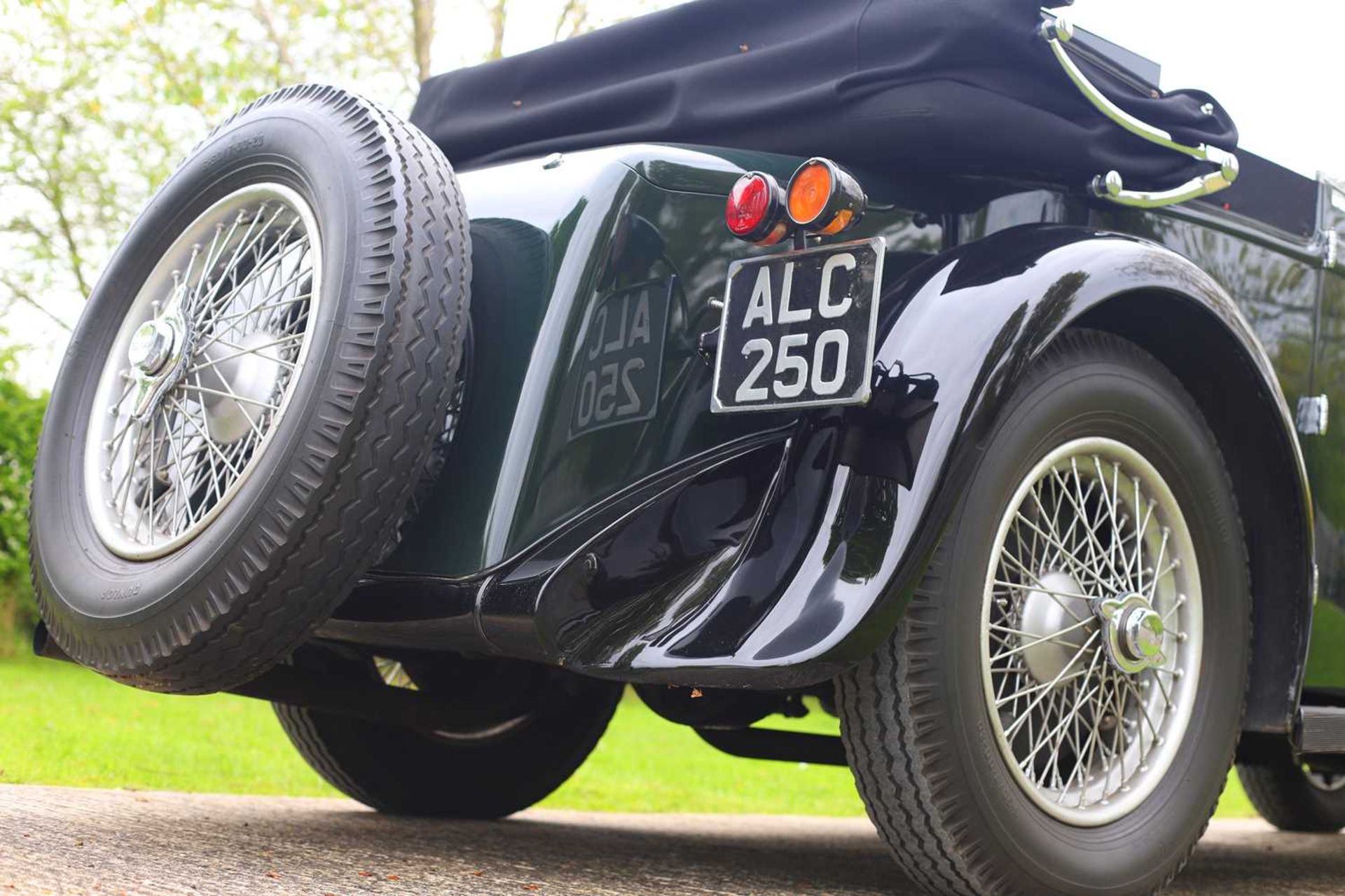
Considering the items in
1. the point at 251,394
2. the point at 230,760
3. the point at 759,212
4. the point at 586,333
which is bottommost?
the point at 230,760

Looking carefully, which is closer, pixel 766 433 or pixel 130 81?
pixel 766 433

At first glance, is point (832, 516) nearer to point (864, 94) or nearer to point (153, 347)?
point (864, 94)

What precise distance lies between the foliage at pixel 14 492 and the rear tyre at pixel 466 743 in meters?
6.70

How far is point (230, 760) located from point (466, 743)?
2.36 metres

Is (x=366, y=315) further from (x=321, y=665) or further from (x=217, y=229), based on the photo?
(x=321, y=665)

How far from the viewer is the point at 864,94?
9.14 ft

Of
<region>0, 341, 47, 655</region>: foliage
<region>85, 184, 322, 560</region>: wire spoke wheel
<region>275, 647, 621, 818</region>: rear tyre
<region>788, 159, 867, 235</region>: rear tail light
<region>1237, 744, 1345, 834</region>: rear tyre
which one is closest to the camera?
<region>788, 159, 867, 235</region>: rear tail light

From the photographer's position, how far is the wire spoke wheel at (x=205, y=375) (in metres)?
2.64

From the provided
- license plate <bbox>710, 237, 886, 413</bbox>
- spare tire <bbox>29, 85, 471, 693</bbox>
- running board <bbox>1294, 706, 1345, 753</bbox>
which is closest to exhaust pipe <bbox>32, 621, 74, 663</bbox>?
spare tire <bbox>29, 85, 471, 693</bbox>

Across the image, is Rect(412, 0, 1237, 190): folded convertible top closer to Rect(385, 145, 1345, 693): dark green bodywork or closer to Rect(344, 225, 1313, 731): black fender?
Rect(385, 145, 1345, 693): dark green bodywork

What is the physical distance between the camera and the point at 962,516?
7.81 ft

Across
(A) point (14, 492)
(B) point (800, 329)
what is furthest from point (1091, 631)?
(A) point (14, 492)

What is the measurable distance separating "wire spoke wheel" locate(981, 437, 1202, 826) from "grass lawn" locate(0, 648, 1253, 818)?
3.08m

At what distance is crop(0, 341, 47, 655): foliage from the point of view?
31.5ft
